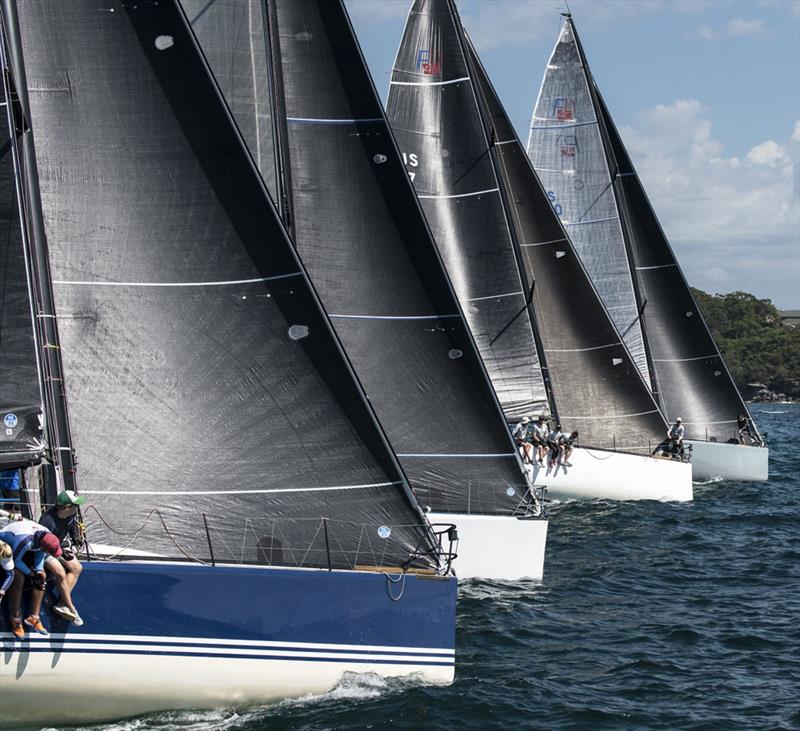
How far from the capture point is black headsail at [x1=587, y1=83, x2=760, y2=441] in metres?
33.5

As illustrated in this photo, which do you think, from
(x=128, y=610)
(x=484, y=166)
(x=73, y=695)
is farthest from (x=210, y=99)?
(x=484, y=166)

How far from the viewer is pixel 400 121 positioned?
24891 mm

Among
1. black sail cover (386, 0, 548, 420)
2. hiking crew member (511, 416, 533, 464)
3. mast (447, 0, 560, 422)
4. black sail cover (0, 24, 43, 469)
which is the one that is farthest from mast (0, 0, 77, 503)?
hiking crew member (511, 416, 533, 464)

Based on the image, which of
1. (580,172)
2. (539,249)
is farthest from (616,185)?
(539,249)

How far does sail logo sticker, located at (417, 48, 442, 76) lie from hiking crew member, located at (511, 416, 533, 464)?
22.9ft

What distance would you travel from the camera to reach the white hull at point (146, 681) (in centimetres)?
1105

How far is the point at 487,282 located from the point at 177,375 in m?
12.9

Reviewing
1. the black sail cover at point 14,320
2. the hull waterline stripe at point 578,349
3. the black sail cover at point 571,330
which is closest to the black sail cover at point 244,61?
the black sail cover at point 14,320

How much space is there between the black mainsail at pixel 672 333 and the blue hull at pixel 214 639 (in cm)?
2247

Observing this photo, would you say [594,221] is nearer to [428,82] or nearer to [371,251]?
[428,82]

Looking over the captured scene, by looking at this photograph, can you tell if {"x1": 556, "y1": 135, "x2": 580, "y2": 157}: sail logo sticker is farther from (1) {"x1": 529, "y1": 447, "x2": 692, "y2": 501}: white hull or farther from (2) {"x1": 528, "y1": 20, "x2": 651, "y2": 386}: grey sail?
(1) {"x1": 529, "y1": 447, "x2": 692, "y2": 501}: white hull

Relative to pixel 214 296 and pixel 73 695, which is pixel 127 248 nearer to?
pixel 214 296

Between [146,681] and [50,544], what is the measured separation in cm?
155

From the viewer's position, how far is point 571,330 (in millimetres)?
27625
